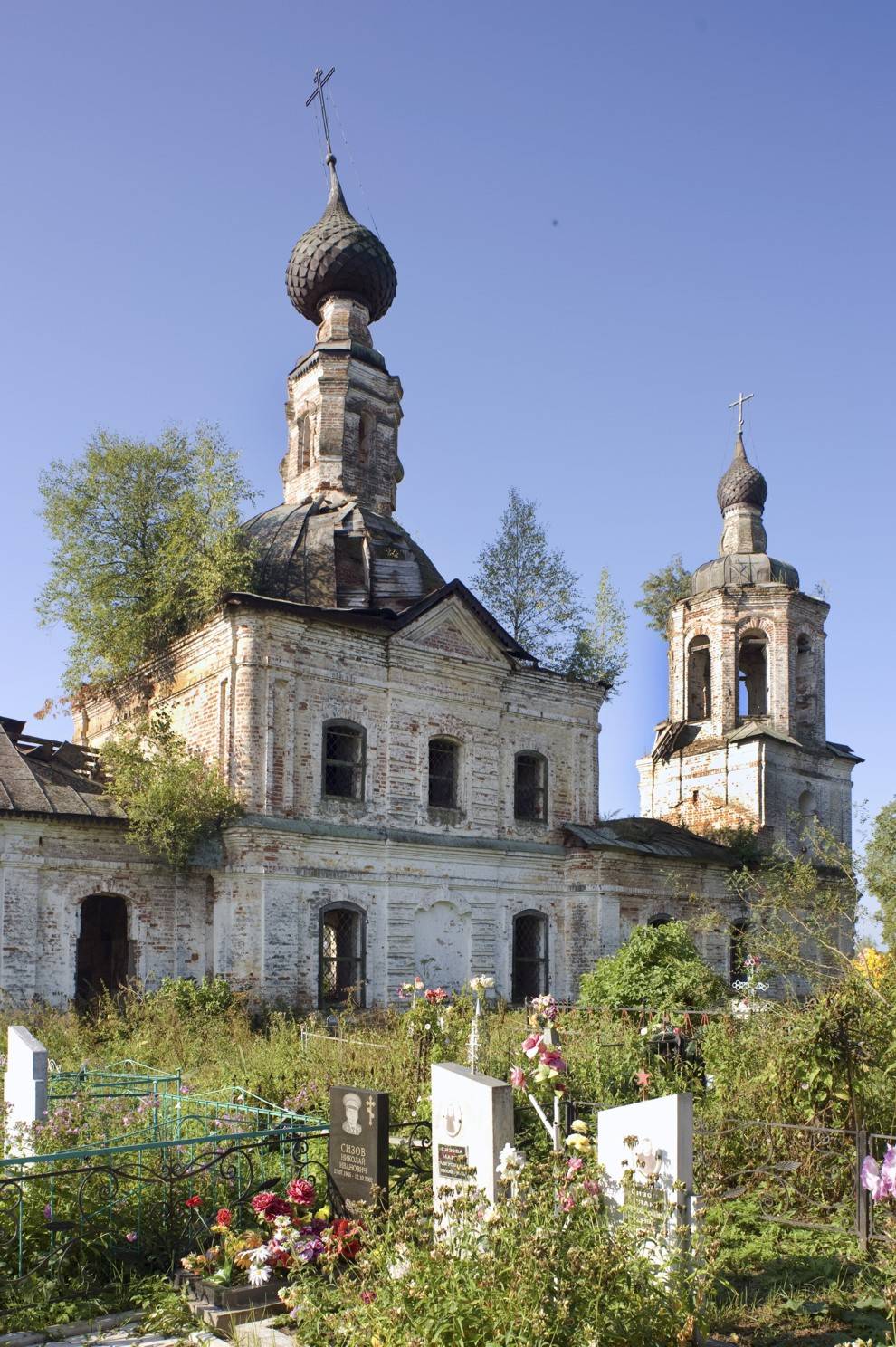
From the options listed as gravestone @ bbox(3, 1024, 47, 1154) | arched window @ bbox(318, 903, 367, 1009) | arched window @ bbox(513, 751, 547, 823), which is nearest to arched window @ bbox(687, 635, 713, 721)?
arched window @ bbox(513, 751, 547, 823)

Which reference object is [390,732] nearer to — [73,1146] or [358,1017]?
[358,1017]

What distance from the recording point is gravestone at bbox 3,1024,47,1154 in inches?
327

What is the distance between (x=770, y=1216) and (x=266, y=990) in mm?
10331

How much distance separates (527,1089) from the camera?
321 inches

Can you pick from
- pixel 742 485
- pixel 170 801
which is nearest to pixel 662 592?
pixel 742 485

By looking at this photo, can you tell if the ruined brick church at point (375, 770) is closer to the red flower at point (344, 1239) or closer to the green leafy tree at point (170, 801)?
the green leafy tree at point (170, 801)

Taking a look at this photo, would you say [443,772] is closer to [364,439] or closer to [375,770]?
[375,770]

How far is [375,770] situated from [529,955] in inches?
193

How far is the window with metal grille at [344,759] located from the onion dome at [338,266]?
1110 centimetres

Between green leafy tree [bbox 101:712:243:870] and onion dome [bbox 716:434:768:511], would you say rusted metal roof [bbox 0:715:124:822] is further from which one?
onion dome [bbox 716:434:768:511]

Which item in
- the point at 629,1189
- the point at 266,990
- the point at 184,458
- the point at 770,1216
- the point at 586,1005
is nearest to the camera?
the point at 629,1189

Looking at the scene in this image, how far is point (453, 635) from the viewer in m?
21.1

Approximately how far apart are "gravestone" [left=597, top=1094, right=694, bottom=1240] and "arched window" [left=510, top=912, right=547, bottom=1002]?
14693 millimetres

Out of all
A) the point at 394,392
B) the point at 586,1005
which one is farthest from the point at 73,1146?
the point at 394,392
